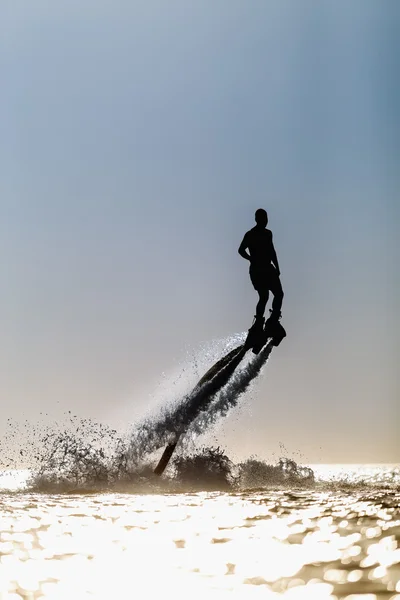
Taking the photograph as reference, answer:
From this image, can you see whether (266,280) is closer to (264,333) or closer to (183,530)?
(264,333)

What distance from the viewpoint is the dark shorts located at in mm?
27109

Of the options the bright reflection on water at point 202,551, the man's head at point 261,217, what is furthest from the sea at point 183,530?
the man's head at point 261,217

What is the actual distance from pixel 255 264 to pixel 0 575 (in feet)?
57.0

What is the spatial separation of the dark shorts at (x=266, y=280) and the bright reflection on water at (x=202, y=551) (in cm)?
746

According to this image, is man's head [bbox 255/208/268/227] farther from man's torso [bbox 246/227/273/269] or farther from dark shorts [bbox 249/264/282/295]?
dark shorts [bbox 249/264/282/295]

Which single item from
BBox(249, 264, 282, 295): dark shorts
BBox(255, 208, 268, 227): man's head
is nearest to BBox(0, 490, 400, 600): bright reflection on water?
BBox(249, 264, 282, 295): dark shorts

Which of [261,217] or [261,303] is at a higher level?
[261,217]

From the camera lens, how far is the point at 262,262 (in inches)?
1069

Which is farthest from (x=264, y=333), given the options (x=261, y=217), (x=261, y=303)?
(x=261, y=217)

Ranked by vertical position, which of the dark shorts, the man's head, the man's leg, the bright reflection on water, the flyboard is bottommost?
the bright reflection on water

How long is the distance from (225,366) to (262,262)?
17.7ft

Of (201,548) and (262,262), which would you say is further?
(262,262)

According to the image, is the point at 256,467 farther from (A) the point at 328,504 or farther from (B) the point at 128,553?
(B) the point at 128,553

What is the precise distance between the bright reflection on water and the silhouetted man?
7.21 m
